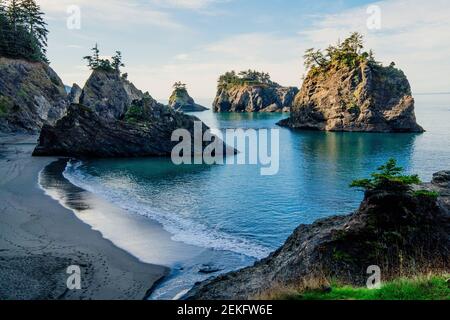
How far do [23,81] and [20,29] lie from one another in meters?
17.0

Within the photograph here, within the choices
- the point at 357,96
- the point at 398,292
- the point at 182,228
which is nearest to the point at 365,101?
the point at 357,96

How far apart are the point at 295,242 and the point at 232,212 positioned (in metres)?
18.0

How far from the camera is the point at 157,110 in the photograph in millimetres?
74375

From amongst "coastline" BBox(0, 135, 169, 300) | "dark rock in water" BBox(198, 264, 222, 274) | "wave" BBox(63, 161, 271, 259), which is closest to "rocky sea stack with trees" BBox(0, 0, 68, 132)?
"wave" BBox(63, 161, 271, 259)

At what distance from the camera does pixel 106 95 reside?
106m

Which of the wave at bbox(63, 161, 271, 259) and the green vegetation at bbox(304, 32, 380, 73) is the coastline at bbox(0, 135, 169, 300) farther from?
the green vegetation at bbox(304, 32, 380, 73)

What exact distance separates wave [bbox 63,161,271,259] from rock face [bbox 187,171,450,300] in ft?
33.5

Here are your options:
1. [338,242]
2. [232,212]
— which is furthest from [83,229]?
[338,242]

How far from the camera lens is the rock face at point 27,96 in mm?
84250

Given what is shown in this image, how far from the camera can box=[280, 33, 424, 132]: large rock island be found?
374 ft

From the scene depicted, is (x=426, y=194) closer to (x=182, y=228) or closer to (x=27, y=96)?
(x=182, y=228)

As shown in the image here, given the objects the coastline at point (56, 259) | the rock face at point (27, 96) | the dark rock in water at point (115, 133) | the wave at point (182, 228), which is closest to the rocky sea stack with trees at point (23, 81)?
the rock face at point (27, 96)

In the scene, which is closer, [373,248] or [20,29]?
[373,248]
